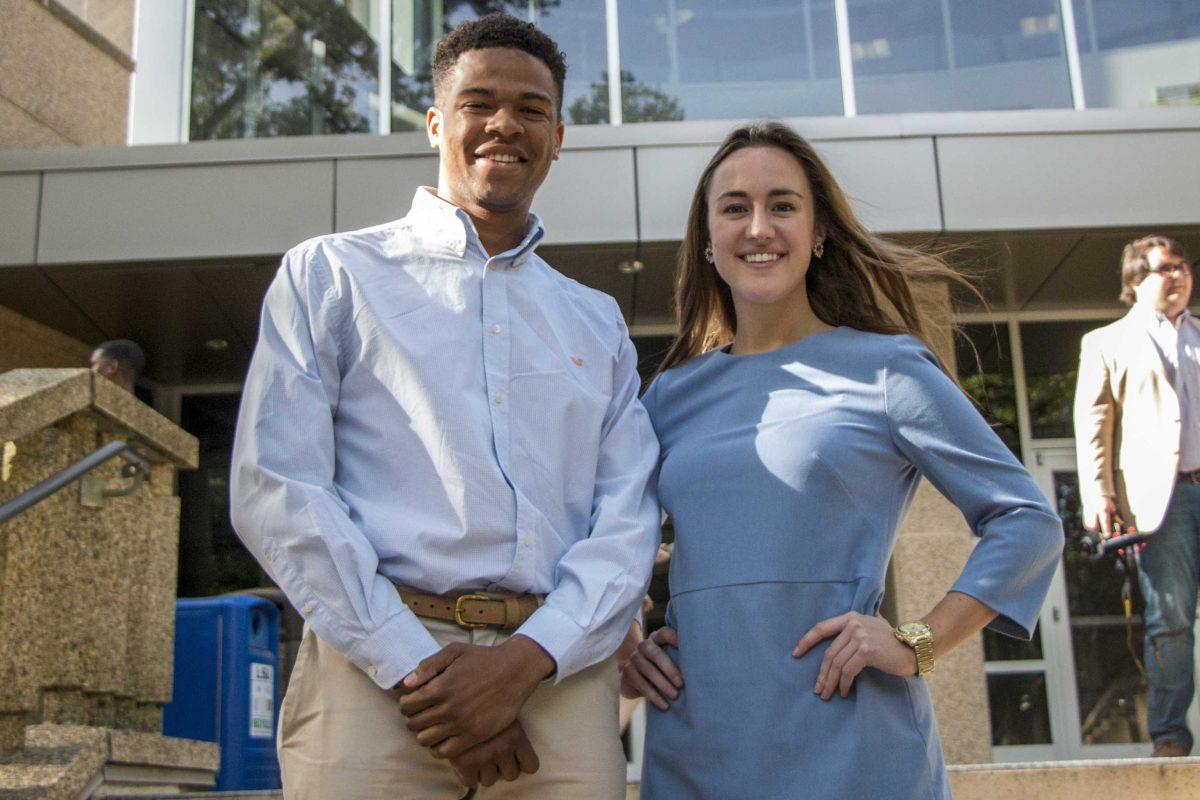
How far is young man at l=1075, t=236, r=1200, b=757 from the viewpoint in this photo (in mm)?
5742

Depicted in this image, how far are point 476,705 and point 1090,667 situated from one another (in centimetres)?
888

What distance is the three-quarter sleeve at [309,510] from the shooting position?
2.26 metres

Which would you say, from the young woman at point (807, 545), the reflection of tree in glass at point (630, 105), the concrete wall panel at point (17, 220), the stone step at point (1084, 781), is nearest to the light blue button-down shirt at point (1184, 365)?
the stone step at point (1084, 781)

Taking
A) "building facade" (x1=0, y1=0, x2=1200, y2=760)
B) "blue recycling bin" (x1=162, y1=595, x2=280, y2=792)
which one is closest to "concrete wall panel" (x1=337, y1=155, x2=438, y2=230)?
"building facade" (x1=0, y1=0, x2=1200, y2=760)

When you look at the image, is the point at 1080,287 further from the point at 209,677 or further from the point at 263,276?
the point at 209,677

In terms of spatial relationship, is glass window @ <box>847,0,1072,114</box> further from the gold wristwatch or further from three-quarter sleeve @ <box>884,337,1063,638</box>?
the gold wristwatch

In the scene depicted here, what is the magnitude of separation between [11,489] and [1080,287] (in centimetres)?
808

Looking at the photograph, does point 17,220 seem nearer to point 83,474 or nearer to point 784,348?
point 83,474

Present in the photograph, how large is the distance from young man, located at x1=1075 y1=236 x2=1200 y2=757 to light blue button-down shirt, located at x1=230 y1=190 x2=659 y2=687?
12.4ft

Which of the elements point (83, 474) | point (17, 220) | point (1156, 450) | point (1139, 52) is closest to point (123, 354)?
point (17, 220)

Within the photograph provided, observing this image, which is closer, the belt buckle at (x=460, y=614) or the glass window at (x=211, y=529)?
the belt buckle at (x=460, y=614)

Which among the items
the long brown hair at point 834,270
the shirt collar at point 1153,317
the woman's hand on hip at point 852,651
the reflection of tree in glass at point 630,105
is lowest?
the woman's hand on hip at point 852,651

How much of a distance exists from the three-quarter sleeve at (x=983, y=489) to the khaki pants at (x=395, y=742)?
0.76m

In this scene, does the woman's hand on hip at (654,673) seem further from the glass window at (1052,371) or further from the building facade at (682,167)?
the glass window at (1052,371)
